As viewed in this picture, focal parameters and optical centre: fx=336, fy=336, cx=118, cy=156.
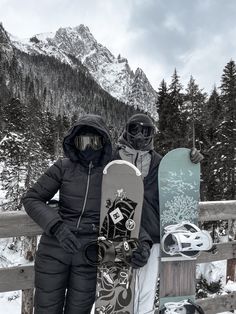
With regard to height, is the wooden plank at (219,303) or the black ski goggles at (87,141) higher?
the black ski goggles at (87,141)

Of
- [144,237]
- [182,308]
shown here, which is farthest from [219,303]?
[144,237]

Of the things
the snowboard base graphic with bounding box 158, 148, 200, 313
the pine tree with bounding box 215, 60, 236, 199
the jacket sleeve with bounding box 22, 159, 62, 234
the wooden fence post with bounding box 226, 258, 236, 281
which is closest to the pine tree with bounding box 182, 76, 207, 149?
the pine tree with bounding box 215, 60, 236, 199

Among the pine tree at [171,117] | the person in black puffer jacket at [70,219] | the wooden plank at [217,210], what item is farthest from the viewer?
the pine tree at [171,117]

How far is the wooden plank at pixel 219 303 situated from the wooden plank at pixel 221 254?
40 cm

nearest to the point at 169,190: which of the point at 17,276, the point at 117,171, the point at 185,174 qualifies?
the point at 185,174

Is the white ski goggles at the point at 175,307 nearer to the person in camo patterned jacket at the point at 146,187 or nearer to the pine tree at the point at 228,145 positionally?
the person in camo patterned jacket at the point at 146,187

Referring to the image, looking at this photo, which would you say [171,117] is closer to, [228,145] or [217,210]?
[228,145]

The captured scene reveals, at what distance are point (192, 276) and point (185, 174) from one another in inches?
34.7

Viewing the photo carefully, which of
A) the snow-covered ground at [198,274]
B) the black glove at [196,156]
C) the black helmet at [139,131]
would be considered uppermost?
the black helmet at [139,131]

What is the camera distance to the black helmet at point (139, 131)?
8.54ft

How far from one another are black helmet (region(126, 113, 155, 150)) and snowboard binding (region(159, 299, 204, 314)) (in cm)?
132

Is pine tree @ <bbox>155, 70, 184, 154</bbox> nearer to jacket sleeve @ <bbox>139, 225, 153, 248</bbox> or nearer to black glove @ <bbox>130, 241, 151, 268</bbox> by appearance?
jacket sleeve @ <bbox>139, 225, 153, 248</bbox>

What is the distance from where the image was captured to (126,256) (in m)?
2.37

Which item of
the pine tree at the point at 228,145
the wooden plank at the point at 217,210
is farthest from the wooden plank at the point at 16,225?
the pine tree at the point at 228,145
